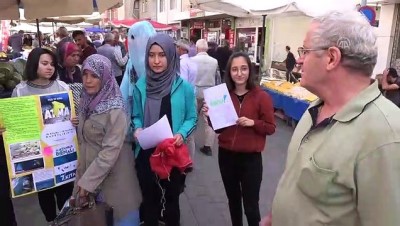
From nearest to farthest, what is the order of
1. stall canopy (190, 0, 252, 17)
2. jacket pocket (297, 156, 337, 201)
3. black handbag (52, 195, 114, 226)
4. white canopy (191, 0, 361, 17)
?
jacket pocket (297, 156, 337, 201) → black handbag (52, 195, 114, 226) → white canopy (191, 0, 361, 17) → stall canopy (190, 0, 252, 17)

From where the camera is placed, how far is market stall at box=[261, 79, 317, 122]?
23.6ft

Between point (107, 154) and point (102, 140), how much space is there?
11 centimetres

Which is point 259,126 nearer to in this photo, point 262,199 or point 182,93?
point 182,93

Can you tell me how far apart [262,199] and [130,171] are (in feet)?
6.84

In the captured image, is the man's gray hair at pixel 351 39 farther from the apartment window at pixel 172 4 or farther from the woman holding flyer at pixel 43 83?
the apartment window at pixel 172 4

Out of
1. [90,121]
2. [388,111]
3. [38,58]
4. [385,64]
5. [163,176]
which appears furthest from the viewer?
[385,64]

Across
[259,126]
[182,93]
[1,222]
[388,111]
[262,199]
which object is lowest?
[262,199]

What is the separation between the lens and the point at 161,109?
2746mm

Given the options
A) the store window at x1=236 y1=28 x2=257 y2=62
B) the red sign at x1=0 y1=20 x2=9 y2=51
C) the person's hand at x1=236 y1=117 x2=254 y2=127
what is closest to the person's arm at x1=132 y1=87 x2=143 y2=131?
the person's hand at x1=236 y1=117 x2=254 y2=127

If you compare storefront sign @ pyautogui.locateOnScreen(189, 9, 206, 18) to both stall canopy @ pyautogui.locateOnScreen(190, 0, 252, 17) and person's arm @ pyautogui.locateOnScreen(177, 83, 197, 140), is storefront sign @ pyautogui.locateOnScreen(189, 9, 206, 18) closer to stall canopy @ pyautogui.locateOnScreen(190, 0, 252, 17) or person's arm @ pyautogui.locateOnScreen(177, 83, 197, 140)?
stall canopy @ pyautogui.locateOnScreen(190, 0, 252, 17)

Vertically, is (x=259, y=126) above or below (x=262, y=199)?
above

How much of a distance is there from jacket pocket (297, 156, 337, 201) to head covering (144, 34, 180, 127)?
62.9 inches

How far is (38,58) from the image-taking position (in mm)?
2857

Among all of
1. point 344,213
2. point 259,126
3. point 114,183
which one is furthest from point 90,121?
point 344,213
